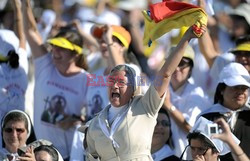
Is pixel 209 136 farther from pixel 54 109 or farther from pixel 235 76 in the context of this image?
pixel 54 109

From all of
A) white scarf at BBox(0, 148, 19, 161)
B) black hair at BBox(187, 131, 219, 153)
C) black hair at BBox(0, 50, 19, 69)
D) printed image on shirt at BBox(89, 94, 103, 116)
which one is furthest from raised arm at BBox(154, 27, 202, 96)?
black hair at BBox(0, 50, 19, 69)

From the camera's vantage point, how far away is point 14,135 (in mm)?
8125

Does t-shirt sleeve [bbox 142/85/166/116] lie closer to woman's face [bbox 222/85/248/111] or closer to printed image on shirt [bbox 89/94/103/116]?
woman's face [bbox 222/85/248/111]

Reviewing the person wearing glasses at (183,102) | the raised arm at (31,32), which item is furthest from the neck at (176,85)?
the raised arm at (31,32)

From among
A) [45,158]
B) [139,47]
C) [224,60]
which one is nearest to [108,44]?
[224,60]

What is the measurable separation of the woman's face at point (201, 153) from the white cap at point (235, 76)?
38.0 inches

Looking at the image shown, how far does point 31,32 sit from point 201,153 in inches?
113

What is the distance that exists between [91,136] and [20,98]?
8.52 feet

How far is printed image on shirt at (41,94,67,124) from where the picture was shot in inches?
360

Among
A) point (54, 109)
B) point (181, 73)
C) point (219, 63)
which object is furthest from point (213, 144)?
point (54, 109)

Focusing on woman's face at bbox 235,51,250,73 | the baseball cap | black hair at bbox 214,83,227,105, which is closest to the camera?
black hair at bbox 214,83,227,105

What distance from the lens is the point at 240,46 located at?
344 inches

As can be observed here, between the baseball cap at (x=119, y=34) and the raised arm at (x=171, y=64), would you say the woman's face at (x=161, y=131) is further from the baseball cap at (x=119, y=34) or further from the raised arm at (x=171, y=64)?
the raised arm at (x=171, y=64)

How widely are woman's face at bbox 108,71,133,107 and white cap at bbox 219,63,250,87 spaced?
5.20ft
